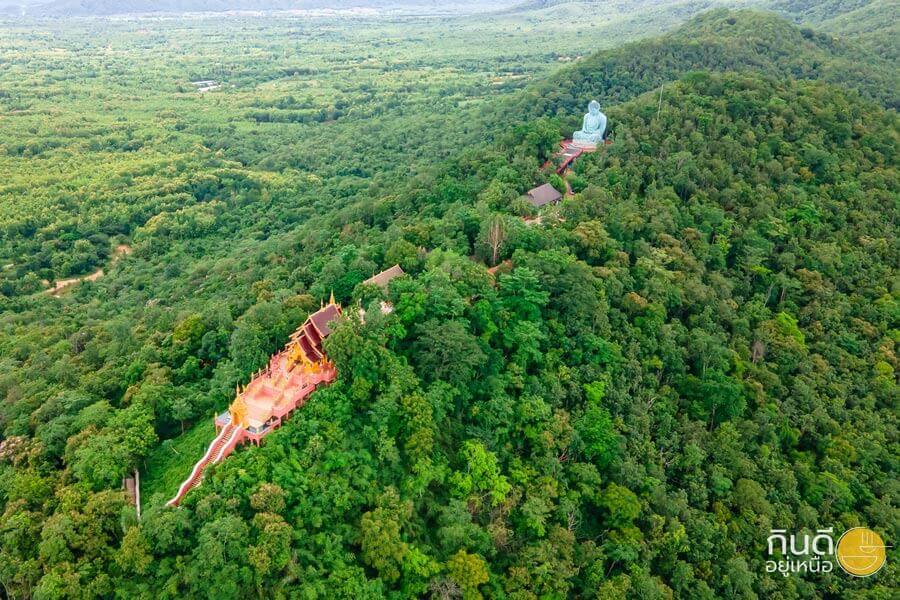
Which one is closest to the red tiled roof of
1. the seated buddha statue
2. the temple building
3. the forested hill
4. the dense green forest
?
the dense green forest

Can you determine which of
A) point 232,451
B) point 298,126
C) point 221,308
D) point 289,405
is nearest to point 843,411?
point 289,405

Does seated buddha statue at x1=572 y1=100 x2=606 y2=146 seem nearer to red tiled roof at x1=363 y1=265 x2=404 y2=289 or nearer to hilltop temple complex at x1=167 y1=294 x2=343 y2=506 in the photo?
red tiled roof at x1=363 y1=265 x2=404 y2=289

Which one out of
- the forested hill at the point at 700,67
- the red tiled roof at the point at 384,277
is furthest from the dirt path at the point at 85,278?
the forested hill at the point at 700,67

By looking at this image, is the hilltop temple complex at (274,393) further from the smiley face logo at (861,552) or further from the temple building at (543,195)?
the smiley face logo at (861,552)

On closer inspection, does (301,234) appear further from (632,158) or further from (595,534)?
(595,534)

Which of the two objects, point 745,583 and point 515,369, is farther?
point 515,369

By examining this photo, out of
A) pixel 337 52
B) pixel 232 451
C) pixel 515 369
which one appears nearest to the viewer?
pixel 232 451
